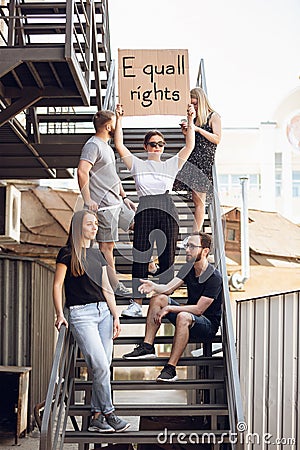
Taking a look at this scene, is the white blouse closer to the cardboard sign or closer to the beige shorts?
the beige shorts

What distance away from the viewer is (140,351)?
21.8 ft

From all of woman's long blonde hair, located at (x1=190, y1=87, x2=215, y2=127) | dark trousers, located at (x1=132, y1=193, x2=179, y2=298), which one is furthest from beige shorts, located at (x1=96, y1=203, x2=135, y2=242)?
woman's long blonde hair, located at (x1=190, y1=87, x2=215, y2=127)

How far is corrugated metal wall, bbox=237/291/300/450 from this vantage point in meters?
6.30

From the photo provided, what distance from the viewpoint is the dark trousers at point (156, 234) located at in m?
6.88

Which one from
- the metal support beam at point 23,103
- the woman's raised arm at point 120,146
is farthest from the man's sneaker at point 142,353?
the metal support beam at point 23,103

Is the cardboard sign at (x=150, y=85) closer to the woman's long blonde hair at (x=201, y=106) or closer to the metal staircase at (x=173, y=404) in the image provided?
the woman's long blonde hair at (x=201, y=106)

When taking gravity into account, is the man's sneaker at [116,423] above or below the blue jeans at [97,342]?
below

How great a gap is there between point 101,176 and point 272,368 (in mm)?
2007

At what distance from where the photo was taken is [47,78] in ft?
26.3

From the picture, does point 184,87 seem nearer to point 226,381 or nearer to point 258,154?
point 226,381

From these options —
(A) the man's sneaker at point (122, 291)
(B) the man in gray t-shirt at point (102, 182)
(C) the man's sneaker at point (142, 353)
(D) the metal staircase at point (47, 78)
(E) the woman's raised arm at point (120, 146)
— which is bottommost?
(C) the man's sneaker at point (142, 353)

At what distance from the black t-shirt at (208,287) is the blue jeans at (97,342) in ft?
2.59

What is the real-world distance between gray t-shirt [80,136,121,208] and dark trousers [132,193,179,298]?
0.85ft

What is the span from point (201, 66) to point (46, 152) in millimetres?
2233
